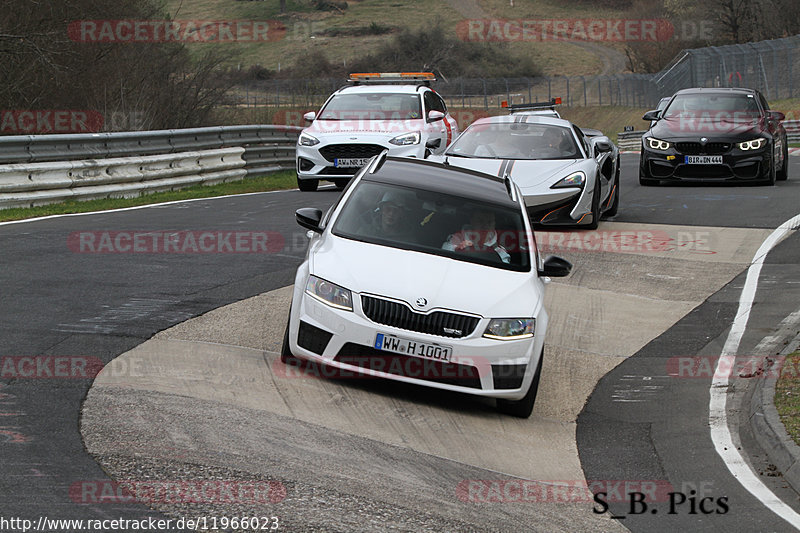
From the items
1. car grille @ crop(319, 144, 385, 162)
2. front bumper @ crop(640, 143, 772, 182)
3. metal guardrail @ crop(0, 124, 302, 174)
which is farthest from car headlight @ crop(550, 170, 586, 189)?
metal guardrail @ crop(0, 124, 302, 174)

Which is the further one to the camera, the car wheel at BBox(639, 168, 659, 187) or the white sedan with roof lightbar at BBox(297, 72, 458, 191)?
the car wheel at BBox(639, 168, 659, 187)

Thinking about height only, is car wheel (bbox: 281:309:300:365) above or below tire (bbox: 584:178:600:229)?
above

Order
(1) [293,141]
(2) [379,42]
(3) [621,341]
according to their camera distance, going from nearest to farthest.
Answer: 1. (3) [621,341]
2. (1) [293,141]
3. (2) [379,42]

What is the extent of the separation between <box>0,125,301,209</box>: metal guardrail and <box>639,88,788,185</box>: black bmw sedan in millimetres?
8270

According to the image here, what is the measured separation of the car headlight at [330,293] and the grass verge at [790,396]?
295 centimetres

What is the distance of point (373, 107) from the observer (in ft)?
68.6

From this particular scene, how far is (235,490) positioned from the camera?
A: 5.45m

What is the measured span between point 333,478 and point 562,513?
4.05 ft

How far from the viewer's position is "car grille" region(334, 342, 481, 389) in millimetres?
7199

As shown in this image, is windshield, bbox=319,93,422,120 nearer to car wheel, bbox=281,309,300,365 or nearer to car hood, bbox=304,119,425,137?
car hood, bbox=304,119,425,137

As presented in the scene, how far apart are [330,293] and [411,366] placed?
0.76 m

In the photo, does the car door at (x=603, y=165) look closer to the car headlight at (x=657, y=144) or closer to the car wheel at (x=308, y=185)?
the car headlight at (x=657, y=144)

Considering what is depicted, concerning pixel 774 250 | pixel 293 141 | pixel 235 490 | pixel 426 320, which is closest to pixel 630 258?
pixel 774 250

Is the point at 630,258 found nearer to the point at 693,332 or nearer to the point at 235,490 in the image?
the point at 693,332
